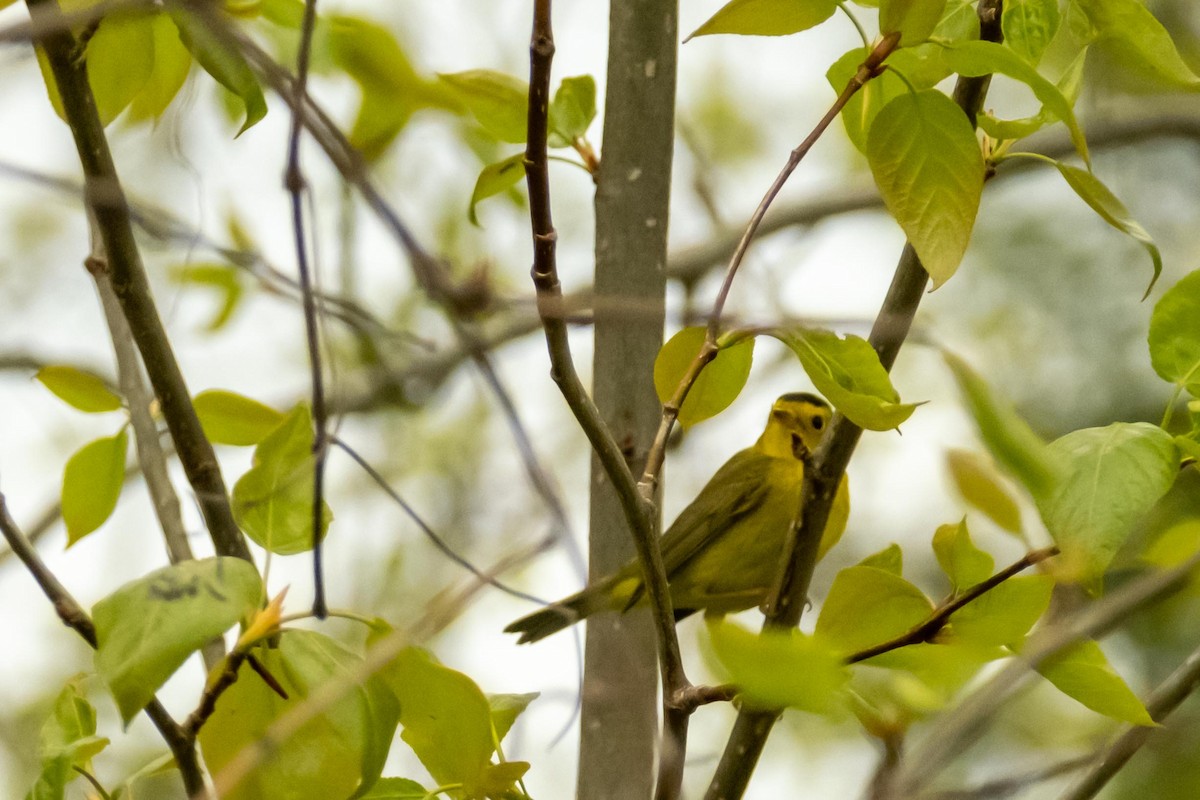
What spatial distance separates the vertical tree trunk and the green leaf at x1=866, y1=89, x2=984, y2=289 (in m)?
0.51

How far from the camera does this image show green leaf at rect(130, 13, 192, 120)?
1.21m

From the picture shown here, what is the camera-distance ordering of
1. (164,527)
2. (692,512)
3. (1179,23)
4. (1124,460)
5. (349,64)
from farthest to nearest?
(1179,23) < (692,512) < (164,527) < (349,64) < (1124,460)

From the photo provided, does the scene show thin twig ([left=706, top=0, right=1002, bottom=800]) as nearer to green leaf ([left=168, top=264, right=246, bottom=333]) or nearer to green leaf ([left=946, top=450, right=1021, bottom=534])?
green leaf ([left=946, top=450, right=1021, bottom=534])

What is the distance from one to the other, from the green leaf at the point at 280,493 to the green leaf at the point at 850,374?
43cm

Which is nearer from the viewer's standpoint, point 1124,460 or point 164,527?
point 1124,460

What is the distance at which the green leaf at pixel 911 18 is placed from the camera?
3.09ft

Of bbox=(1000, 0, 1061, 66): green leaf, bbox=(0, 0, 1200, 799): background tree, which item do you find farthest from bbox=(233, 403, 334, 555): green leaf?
bbox=(1000, 0, 1061, 66): green leaf

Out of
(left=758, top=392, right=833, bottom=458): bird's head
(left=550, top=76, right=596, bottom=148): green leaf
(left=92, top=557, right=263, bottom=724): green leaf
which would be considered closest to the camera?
(left=92, top=557, right=263, bottom=724): green leaf

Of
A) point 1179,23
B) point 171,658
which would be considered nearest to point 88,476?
point 171,658

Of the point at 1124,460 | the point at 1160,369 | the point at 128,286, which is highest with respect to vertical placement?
the point at 128,286

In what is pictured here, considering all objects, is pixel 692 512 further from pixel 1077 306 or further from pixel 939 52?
pixel 1077 306

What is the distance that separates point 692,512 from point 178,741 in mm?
2100

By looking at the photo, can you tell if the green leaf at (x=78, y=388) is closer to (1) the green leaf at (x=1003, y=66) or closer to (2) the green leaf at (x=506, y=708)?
(2) the green leaf at (x=506, y=708)

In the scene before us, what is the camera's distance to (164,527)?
4.58ft
